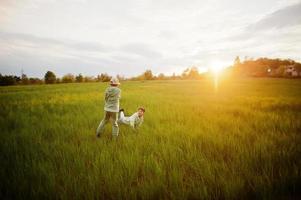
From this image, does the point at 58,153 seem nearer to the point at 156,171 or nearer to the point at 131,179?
the point at 131,179

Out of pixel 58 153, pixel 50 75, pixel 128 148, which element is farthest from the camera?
pixel 50 75

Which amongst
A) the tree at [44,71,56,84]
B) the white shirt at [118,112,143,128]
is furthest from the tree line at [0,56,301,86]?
the white shirt at [118,112,143,128]

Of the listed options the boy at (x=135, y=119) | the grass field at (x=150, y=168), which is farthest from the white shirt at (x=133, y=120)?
the grass field at (x=150, y=168)

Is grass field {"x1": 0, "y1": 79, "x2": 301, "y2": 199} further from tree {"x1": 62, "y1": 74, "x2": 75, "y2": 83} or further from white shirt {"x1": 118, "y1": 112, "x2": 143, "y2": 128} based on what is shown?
tree {"x1": 62, "y1": 74, "x2": 75, "y2": 83}

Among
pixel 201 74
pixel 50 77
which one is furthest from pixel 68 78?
pixel 201 74

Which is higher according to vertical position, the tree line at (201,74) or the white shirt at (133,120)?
the tree line at (201,74)

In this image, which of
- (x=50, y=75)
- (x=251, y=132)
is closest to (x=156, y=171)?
(x=251, y=132)

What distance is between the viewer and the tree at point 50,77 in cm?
6054

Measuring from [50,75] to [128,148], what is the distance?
72.0 m

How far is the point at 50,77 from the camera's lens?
203 feet

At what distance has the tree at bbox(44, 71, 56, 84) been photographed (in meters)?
60.5

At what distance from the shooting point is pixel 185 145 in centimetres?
388

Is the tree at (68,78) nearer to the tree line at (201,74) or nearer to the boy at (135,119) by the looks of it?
the tree line at (201,74)

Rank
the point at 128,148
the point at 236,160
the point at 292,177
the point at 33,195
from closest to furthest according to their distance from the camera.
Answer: the point at 33,195 → the point at 292,177 → the point at 236,160 → the point at 128,148
